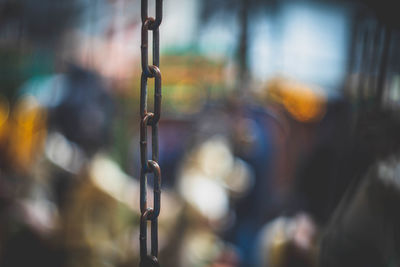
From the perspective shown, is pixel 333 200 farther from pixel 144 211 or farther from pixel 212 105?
pixel 212 105

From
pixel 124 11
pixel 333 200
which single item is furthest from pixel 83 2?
pixel 333 200

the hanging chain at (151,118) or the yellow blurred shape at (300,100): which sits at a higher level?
the hanging chain at (151,118)

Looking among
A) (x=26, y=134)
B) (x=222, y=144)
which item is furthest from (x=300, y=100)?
(x=26, y=134)

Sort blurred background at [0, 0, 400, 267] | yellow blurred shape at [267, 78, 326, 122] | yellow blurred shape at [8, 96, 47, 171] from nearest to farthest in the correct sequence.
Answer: blurred background at [0, 0, 400, 267]
yellow blurred shape at [8, 96, 47, 171]
yellow blurred shape at [267, 78, 326, 122]

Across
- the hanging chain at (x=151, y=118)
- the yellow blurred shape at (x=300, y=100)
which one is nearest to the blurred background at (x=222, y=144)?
the yellow blurred shape at (x=300, y=100)

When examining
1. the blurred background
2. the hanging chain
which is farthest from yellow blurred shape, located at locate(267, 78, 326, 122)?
the hanging chain

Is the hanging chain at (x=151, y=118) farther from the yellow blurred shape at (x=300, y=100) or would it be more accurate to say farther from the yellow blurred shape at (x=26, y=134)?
the yellow blurred shape at (x=300, y=100)

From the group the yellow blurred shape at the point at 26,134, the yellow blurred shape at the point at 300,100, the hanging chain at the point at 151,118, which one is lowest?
the yellow blurred shape at the point at 26,134

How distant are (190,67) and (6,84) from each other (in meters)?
2.23

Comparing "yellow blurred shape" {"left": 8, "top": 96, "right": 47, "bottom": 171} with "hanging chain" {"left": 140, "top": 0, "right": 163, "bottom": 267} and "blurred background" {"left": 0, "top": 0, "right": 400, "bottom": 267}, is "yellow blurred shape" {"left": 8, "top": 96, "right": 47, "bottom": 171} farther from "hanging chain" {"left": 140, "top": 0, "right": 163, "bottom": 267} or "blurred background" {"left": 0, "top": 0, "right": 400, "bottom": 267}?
"hanging chain" {"left": 140, "top": 0, "right": 163, "bottom": 267}

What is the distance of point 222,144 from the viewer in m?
3.74

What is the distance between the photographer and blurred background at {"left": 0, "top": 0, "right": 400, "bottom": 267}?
109 cm

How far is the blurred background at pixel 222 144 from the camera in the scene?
3.59ft

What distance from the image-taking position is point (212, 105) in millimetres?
3760
